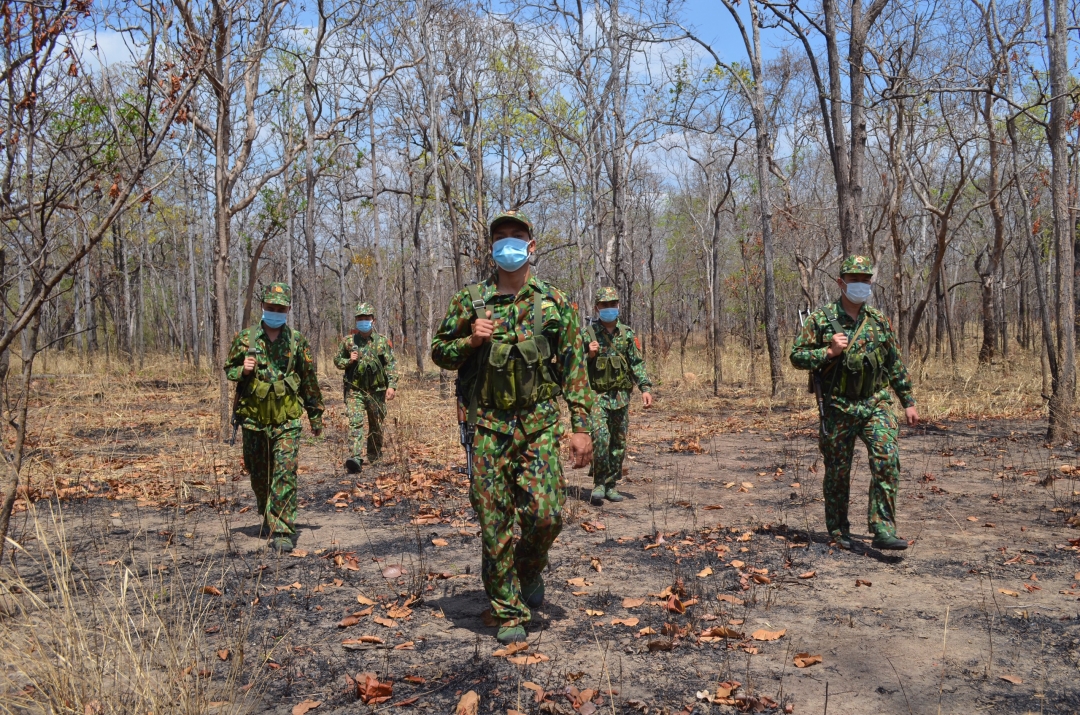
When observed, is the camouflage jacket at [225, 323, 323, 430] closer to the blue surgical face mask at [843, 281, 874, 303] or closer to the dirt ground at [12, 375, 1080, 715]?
the dirt ground at [12, 375, 1080, 715]

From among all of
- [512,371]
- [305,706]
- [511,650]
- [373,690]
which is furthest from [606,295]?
[305,706]

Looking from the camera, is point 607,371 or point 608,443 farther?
point 607,371

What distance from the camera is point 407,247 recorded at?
45.6 metres

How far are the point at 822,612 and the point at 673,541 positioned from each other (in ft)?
5.89

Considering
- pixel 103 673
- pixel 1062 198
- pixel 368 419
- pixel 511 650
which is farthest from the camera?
pixel 368 419

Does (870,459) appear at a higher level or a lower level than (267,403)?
lower

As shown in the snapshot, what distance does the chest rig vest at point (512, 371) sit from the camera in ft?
13.6

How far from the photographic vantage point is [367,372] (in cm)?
1002

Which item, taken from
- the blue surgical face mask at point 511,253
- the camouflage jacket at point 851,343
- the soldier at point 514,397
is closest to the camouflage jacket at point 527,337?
the soldier at point 514,397

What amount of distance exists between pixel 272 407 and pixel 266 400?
7 cm

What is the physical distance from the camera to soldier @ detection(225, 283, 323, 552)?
6.24 m

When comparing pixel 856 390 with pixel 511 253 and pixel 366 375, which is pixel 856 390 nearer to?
pixel 511 253

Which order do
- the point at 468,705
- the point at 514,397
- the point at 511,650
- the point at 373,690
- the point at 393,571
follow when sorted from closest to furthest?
the point at 468,705, the point at 373,690, the point at 511,650, the point at 514,397, the point at 393,571

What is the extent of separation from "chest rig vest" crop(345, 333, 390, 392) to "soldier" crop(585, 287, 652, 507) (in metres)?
3.27
